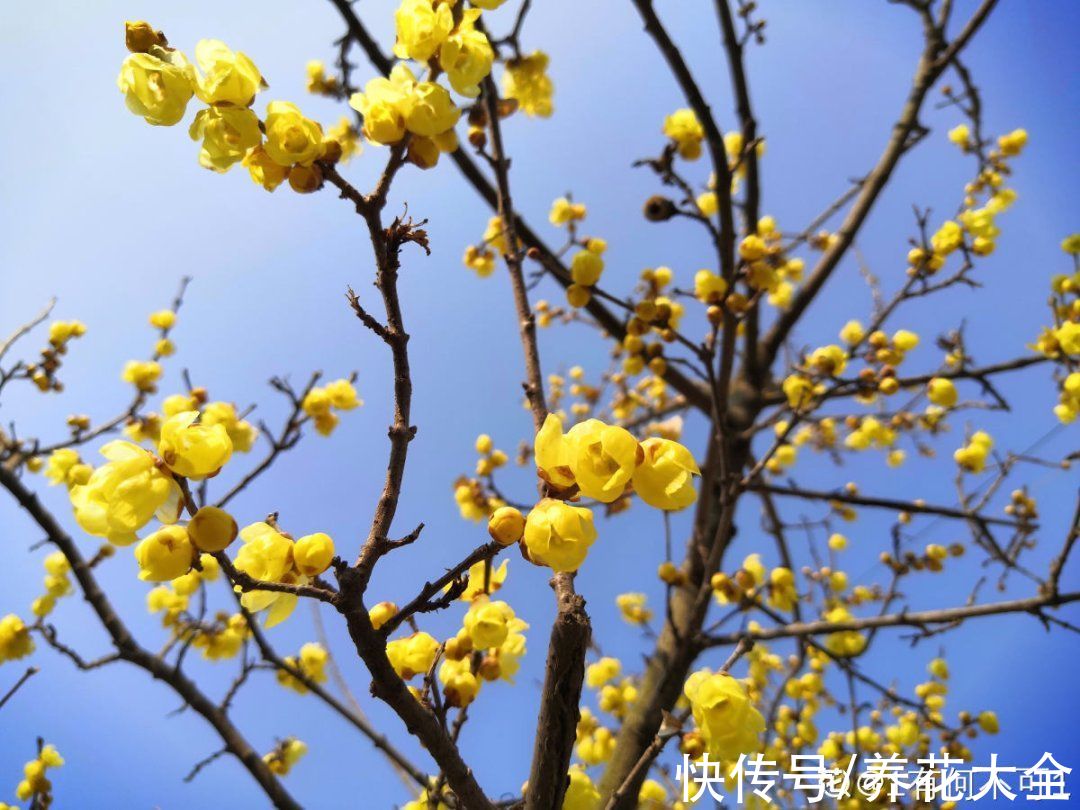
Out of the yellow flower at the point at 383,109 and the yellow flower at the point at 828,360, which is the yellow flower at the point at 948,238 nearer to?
the yellow flower at the point at 828,360

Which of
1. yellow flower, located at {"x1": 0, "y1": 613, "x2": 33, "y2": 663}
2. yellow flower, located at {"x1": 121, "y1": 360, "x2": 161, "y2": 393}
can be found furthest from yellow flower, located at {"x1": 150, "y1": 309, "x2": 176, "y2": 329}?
yellow flower, located at {"x1": 0, "y1": 613, "x2": 33, "y2": 663}

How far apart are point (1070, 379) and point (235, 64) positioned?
3484 millimetres

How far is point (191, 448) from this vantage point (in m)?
0.86

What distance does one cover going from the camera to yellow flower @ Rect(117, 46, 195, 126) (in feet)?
3.60

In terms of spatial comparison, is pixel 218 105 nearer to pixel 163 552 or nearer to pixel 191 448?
pixel 191 448

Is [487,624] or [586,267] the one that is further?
[586,267]

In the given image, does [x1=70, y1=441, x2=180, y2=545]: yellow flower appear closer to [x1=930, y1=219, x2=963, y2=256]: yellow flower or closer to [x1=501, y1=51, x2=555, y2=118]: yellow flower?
[x1=501, y1=51, x2=555, y2=118]: yellow flower

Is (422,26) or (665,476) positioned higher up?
(422,26)

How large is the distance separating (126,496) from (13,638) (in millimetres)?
3123

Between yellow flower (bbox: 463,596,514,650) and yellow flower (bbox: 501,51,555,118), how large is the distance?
9.73 ft

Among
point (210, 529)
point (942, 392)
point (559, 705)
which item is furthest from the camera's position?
point (942, 392)

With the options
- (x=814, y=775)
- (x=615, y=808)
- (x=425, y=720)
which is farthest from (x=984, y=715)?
(x=425, y=720)

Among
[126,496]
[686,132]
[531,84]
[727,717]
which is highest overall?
[531,84]

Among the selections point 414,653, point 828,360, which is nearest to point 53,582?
point 414,653
